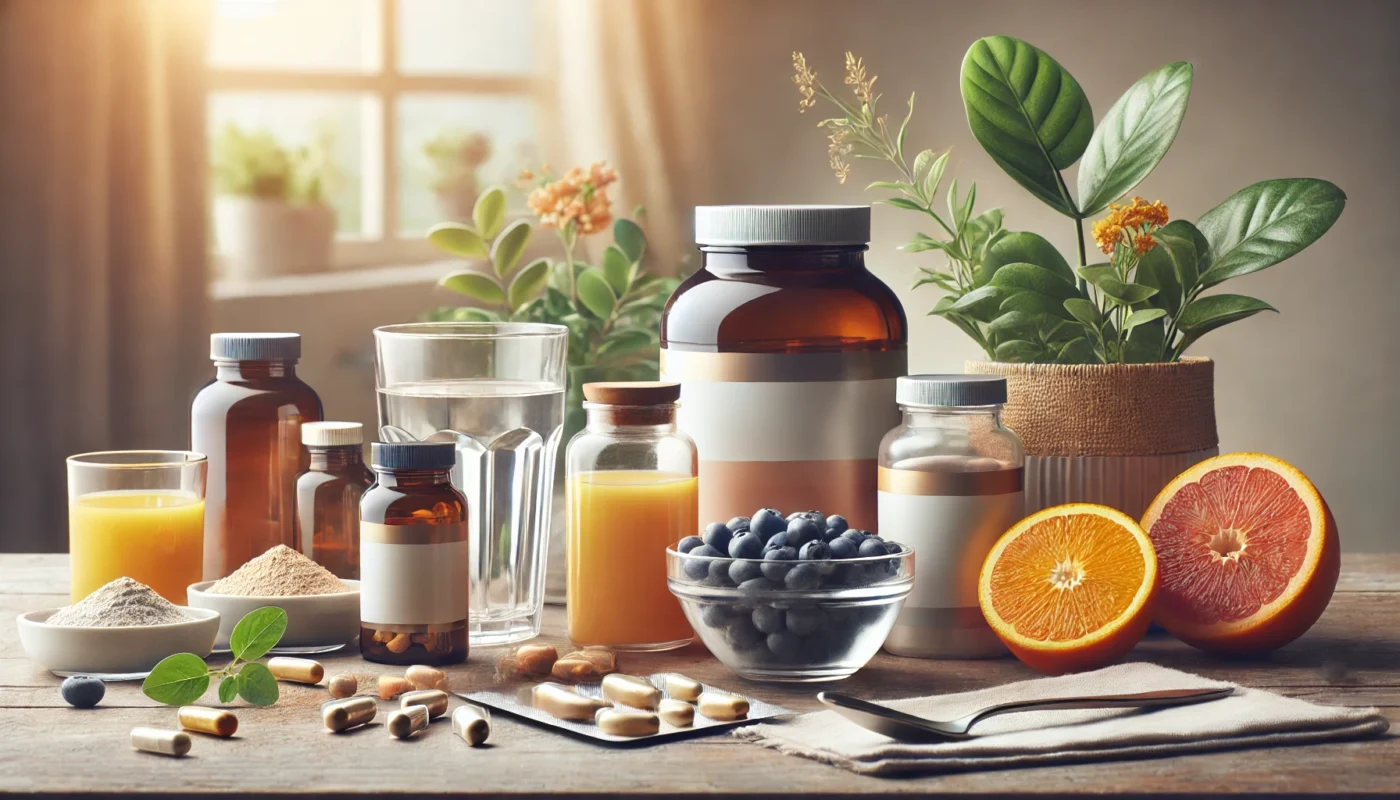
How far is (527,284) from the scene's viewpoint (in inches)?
53.9

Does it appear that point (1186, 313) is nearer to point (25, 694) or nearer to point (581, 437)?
point (581, 437)

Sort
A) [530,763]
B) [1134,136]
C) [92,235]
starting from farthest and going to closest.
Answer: [92,235], [1134,136], [530,763]

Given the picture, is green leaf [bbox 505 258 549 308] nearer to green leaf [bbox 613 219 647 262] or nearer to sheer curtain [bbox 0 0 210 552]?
green leaf [bbox 613 219 647 262]

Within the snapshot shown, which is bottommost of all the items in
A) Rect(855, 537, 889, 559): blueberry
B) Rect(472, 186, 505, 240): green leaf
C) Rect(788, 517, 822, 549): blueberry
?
Rect(855, 537, 889, 559): blueberry

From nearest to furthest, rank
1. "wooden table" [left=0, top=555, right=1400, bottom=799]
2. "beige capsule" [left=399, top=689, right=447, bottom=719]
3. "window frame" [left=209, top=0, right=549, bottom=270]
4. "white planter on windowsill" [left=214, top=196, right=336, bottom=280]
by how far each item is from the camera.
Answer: "wooden table" [left=0, top=555, right=1400, bottom=799], "beige capsule" [left=399, top=689, right=447, bottom=719], "white planter on windowsill" [left=214, top=196, right=336, bottom=280], "window frame" [left=209, top=0, right=549, bottom=270]

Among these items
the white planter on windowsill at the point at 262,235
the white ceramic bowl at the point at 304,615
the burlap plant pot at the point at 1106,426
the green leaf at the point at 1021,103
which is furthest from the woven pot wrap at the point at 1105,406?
the white planter on windowsill at the point at 262,235

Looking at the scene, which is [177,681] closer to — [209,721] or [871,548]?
[209,721]

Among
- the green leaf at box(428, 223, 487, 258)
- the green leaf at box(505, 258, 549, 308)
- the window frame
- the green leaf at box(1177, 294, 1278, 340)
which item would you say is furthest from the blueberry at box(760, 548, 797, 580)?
the window frame

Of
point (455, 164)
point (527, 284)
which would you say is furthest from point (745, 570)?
point (455, 164)

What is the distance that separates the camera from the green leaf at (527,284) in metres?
1.36

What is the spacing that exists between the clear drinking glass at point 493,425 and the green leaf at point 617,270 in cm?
32

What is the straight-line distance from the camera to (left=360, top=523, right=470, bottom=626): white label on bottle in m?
0.95

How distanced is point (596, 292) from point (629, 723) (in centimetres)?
71

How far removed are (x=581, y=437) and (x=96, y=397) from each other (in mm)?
1635
